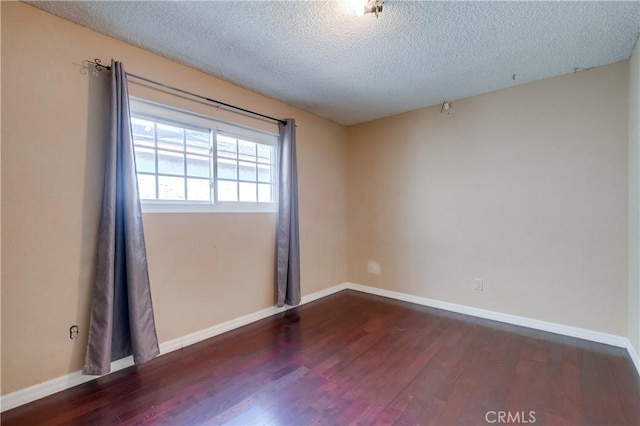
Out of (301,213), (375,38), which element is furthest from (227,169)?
(375,38)

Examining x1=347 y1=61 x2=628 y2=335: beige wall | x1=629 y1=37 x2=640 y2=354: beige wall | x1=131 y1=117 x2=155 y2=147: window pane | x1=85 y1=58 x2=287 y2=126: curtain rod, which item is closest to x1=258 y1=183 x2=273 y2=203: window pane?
x1=85 y1=58 x2=287 y2=126: curtain rod

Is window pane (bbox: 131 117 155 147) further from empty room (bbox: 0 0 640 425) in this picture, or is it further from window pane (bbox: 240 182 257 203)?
window pane (bbox: 240 182 257 203)

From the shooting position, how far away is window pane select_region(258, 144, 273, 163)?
129 inches

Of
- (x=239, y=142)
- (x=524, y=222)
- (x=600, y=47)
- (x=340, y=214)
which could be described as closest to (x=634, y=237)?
(x=524, y=222)

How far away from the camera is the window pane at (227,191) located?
2.88 metres

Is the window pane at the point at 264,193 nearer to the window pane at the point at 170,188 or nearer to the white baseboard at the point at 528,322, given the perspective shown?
the window pane at the point at 170,188

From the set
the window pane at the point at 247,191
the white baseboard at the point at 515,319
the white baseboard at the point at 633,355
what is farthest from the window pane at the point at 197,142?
the white baseboard at the point at 633,355

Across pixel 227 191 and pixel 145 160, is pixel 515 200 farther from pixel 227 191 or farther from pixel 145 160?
pixel 145 160

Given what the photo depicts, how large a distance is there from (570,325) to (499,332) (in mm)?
612

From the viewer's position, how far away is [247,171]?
3.15 m

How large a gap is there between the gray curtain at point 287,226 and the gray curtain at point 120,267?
1367 mm

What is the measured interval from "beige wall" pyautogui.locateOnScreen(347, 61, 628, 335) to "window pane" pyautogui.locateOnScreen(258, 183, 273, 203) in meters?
1.54

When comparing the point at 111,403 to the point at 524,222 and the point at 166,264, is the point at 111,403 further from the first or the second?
the point at 524,222

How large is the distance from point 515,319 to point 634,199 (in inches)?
57.4
